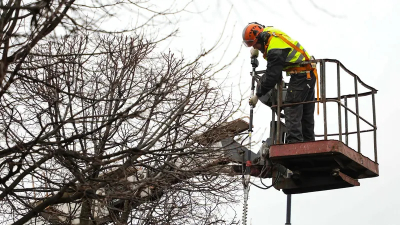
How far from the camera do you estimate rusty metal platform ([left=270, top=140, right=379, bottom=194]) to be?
1136 cm

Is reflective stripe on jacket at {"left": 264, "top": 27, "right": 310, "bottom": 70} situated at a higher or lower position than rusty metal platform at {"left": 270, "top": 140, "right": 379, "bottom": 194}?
higher

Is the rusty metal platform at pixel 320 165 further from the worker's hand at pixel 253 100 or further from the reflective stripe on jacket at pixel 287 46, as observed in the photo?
the reflective stripe on jacket at pixel 287 46

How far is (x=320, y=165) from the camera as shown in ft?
39.5

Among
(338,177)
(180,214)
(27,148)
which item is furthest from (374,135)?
(27,148)

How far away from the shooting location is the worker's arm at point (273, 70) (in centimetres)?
1179

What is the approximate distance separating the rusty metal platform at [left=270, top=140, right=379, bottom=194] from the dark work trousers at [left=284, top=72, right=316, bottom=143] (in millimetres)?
397

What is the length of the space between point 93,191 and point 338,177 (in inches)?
187

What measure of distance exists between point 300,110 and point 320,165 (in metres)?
0.93

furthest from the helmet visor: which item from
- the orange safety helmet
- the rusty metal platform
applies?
the rusty metal platform

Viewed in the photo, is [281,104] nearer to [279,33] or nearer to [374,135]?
[279,33]

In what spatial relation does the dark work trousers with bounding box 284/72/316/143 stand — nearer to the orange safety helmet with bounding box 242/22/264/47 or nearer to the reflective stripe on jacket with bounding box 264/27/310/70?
the reflective stripe on jacket with bounding box 264/27/310/70

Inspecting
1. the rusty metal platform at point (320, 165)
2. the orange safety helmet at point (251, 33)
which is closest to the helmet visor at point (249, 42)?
the orange safety helmet at point (251, 33)

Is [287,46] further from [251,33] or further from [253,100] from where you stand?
[253,100]

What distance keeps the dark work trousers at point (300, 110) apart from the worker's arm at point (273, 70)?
321mm
